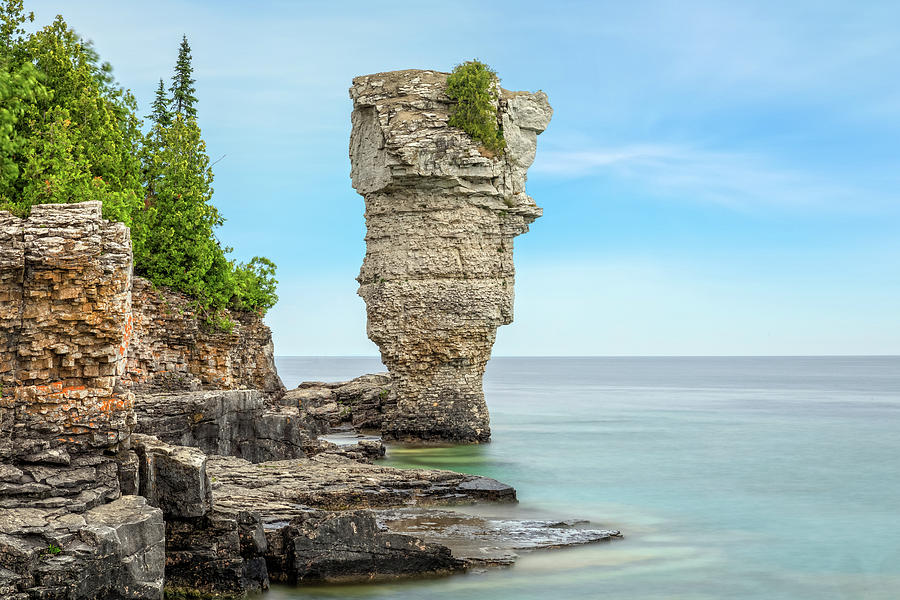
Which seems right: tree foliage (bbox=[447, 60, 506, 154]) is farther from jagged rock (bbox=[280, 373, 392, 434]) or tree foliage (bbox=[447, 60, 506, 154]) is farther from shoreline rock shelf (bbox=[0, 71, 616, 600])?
jagged rock (bbox=[280, 373, 392, 434])

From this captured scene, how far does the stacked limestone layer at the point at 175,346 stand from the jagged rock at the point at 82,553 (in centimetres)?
1099

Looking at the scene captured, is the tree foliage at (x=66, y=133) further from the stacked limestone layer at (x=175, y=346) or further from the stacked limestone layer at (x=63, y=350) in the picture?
the stacked limestone layer at (x=63, y=350)

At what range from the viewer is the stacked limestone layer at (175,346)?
23.1 m

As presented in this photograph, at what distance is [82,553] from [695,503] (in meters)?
16.4

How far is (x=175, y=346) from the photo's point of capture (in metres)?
24.8

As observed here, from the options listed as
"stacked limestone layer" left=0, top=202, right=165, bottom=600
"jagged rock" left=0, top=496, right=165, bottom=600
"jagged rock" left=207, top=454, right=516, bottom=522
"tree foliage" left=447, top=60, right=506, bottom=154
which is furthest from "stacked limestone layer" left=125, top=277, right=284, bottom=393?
"jagged rock" left=0, top=496, right=165, bottom=600

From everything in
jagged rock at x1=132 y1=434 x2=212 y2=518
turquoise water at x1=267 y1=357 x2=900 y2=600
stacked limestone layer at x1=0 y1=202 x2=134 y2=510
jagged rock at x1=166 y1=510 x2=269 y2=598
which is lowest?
turquoise water at x1=267 y1=357 x2=900 y2=600

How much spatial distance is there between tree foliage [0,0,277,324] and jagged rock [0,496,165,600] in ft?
33.3

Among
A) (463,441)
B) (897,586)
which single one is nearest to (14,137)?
(463,441)

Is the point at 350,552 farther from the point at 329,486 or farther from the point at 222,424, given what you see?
the point at 222,424

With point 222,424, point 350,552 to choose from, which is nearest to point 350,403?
point 222,424

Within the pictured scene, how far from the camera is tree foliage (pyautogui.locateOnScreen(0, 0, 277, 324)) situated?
21781mm

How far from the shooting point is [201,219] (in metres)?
27.3

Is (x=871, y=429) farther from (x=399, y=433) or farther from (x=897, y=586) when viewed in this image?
(x=897, y=586)
